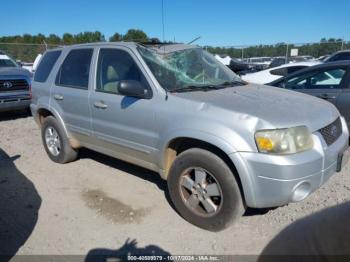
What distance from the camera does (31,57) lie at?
21812mm

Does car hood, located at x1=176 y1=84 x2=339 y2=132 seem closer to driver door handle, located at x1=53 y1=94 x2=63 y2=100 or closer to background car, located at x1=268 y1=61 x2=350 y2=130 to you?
background car, located at x1=268 y1=61 x2=350 y2=130

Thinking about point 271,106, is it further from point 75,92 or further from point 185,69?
point 75,92

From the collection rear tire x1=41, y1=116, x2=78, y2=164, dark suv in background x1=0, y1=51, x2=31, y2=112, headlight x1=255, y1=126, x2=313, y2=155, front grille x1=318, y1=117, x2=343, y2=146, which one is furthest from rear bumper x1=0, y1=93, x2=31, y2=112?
front grille x1=318, y1=117, x2=343, y2=146

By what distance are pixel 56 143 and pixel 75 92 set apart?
115 cm

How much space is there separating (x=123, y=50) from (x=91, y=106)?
0.84 metres

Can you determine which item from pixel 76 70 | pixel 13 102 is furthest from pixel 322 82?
pixel 13 102

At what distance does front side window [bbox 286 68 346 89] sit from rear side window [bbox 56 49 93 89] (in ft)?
11.4

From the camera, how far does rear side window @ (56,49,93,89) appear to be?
4.76 meters

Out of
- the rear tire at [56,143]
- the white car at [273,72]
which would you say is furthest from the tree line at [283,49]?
the rear tire at [56,143]

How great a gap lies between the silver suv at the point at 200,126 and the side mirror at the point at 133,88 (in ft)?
0.04

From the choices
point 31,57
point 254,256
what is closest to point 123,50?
point 254,256

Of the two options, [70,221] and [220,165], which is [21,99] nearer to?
[70,221]

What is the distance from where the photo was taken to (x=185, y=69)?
4188 millimetres

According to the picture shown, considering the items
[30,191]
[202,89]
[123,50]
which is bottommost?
[30,191]
